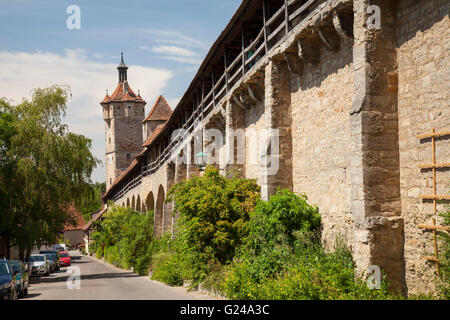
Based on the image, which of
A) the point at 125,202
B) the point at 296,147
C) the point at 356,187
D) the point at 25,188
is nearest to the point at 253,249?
the point at 296,147

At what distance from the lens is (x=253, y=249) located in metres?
13.2

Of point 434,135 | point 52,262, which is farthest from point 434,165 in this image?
point 52,262

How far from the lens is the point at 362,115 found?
9.33m

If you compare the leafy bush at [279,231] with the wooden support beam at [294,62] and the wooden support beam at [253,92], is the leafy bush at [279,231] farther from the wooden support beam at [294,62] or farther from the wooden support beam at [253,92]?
the wooden support beam at [253,92]

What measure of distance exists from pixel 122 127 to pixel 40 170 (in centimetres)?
5117

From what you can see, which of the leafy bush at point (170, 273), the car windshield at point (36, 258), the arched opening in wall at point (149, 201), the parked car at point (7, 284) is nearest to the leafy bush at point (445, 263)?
the parked car at point (7, 284)

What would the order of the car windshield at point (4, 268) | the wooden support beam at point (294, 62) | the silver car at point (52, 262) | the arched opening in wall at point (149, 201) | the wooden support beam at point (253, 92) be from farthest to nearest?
the arched opening in wall at point (149, 201)
the silver car at point (52, 262)
the wooden support beam at point (253, 92)
the car windshield at point (4, 268)
the wooden support beam at point (294, 62)

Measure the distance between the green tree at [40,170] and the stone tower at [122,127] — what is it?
158 ft

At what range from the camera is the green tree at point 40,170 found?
2630 centimetres

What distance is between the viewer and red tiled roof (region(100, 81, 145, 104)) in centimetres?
7731

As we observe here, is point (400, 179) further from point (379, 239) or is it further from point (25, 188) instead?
point (25, 188)

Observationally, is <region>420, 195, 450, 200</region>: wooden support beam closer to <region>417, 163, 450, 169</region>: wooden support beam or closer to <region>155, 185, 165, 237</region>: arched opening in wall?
<region>417, 163, 450, 169</region>: wooden support beam

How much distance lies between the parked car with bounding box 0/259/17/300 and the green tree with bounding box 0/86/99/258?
1100 cm

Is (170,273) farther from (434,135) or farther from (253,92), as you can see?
(434,135)
